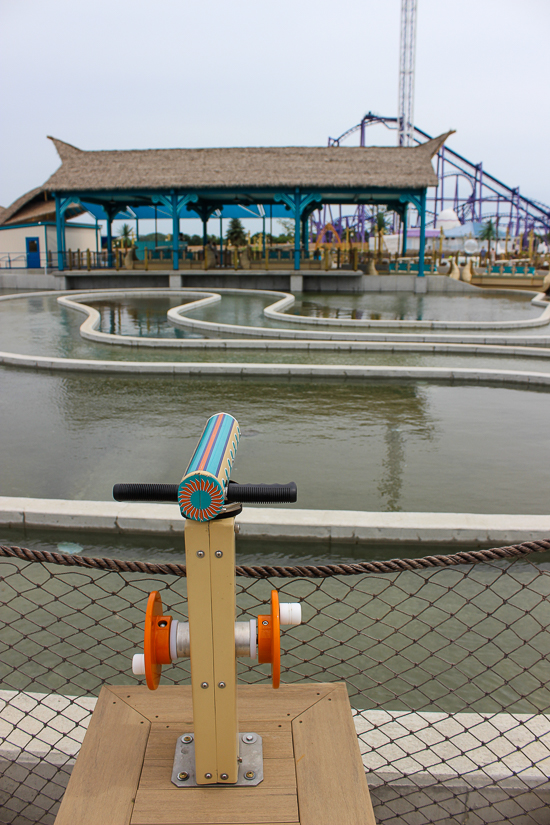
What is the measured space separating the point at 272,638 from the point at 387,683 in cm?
163

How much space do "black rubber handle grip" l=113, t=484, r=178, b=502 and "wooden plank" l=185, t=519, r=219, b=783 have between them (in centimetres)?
8

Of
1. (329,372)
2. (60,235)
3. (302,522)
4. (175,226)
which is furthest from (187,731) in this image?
(60,235)

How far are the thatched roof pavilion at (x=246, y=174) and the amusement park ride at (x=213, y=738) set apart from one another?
2254cm

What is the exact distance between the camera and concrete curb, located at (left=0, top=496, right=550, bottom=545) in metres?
3.89

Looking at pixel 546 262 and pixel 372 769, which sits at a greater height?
pixel 546 262

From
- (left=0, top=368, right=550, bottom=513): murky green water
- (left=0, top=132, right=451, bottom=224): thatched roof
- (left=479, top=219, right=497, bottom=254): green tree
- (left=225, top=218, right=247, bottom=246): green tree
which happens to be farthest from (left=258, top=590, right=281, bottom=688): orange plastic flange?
(left=225, top=218, right=247, bottom=246): green tree

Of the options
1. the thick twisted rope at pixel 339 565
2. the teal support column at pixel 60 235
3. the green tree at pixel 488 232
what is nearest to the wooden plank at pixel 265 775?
the thick twisted rope at pixel 339 565

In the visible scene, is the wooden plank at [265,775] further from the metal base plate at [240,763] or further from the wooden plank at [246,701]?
the wooden plank at [246,701]

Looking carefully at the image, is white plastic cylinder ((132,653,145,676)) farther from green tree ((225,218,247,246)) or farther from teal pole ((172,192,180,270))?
green tree ((225,218,247,246))

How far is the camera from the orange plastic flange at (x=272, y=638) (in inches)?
56.6

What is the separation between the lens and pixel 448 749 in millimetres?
2074

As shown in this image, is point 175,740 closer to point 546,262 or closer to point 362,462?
point 362,462

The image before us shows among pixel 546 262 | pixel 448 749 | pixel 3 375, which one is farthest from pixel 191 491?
pixel 546 262

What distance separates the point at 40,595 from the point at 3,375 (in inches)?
242
